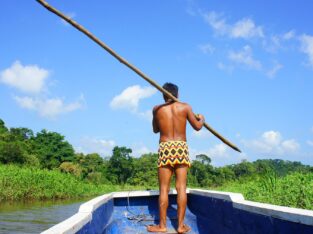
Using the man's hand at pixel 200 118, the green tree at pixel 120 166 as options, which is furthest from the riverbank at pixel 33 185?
the green tree at pixel 120 166

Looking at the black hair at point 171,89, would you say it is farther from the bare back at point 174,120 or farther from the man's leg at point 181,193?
the man's leg at point 181,193

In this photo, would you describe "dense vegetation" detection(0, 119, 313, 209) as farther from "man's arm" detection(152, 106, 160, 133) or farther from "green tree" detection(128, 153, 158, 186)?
"man's arm" detection(152, 106, 160, 133)

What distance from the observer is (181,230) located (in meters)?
3.59

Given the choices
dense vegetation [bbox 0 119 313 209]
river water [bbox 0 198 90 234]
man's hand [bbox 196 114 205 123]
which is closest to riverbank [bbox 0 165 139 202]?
dense vegetation [bbox 0 119 313 209]

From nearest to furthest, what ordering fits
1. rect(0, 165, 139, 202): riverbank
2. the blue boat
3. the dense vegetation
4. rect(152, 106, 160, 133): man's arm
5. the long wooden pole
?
the blue boat
the long wooden pole
rect(152, 106, 160, 133): man's arm
the dense vegetation
rect(0, 165, 139, 202): riverbank

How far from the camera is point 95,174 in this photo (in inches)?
1686

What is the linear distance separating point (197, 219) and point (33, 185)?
1888 centimetres

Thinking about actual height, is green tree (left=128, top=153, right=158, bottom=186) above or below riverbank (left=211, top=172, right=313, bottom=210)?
above

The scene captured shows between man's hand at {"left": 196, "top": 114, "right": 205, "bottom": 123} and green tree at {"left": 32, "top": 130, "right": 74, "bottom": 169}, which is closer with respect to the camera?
man's hand at {"left": 196, "top": 114, "right": 205, "bottom": 123}

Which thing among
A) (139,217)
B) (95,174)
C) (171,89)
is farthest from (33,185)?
(95,174)

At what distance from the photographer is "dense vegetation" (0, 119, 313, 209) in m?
7.40

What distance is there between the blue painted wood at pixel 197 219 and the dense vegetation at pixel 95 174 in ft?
7.47

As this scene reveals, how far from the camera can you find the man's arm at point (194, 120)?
3674mm

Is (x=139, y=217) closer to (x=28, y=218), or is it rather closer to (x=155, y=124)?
(x=155, y=124)
